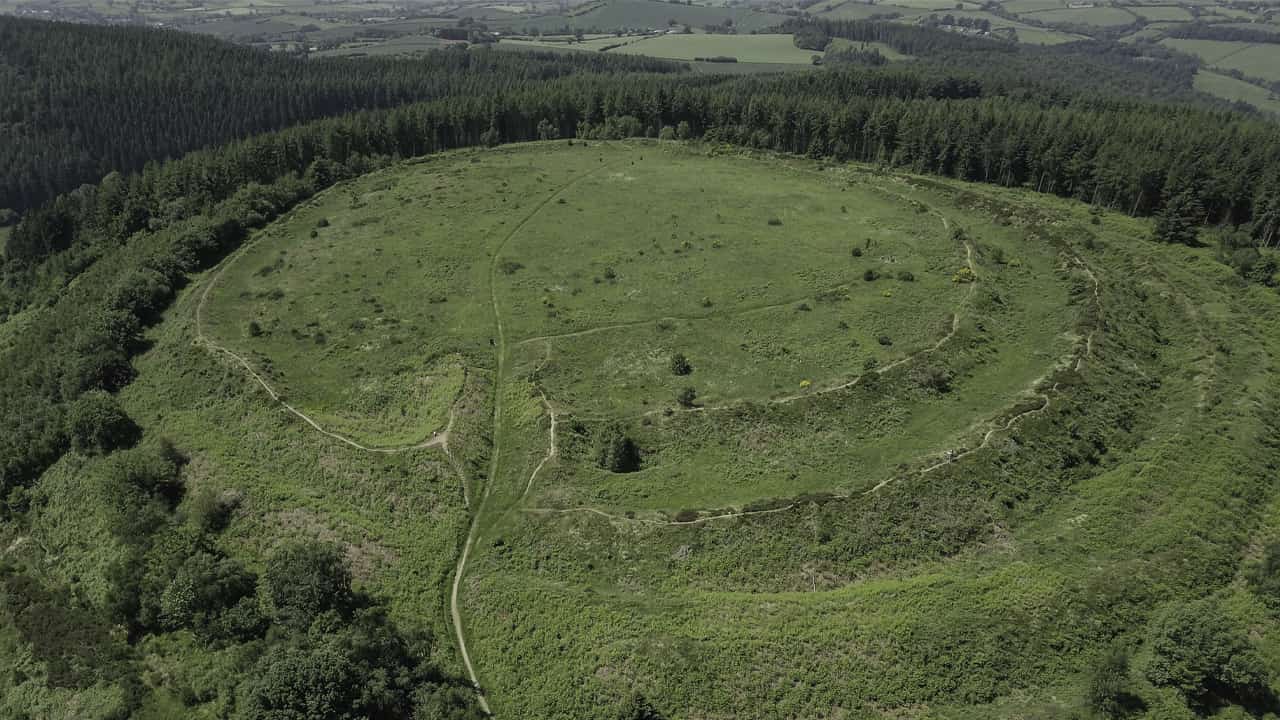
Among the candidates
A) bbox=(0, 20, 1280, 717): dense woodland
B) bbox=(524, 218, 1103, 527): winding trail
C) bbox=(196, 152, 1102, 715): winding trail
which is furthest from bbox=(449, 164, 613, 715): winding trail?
bbox=(524, 218, 1103, 527): winding trail

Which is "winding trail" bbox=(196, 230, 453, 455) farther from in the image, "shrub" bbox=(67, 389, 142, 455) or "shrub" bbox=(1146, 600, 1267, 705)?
"shrub" bbox=(1146, 600, 1267, 705)

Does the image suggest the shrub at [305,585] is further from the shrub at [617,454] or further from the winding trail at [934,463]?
the shrub at [617,454]

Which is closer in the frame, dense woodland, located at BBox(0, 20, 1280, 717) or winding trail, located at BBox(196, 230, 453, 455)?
dense woodland, located at BBox(0, 20, 1280, 717)

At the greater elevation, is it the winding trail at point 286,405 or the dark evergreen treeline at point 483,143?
the dark evergreen treeline at point 483,143

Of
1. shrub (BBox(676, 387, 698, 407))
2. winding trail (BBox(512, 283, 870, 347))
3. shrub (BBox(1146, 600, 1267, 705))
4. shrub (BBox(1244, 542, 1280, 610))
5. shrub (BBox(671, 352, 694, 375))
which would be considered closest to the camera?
shrub (BBox(1146, 600, 1267, 705))

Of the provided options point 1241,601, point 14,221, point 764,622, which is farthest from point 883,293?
point 14,221

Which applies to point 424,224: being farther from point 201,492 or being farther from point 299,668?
point 299,668

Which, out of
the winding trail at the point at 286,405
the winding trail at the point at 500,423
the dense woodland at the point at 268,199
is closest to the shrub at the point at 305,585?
the dense woodland at the point at 268,199
